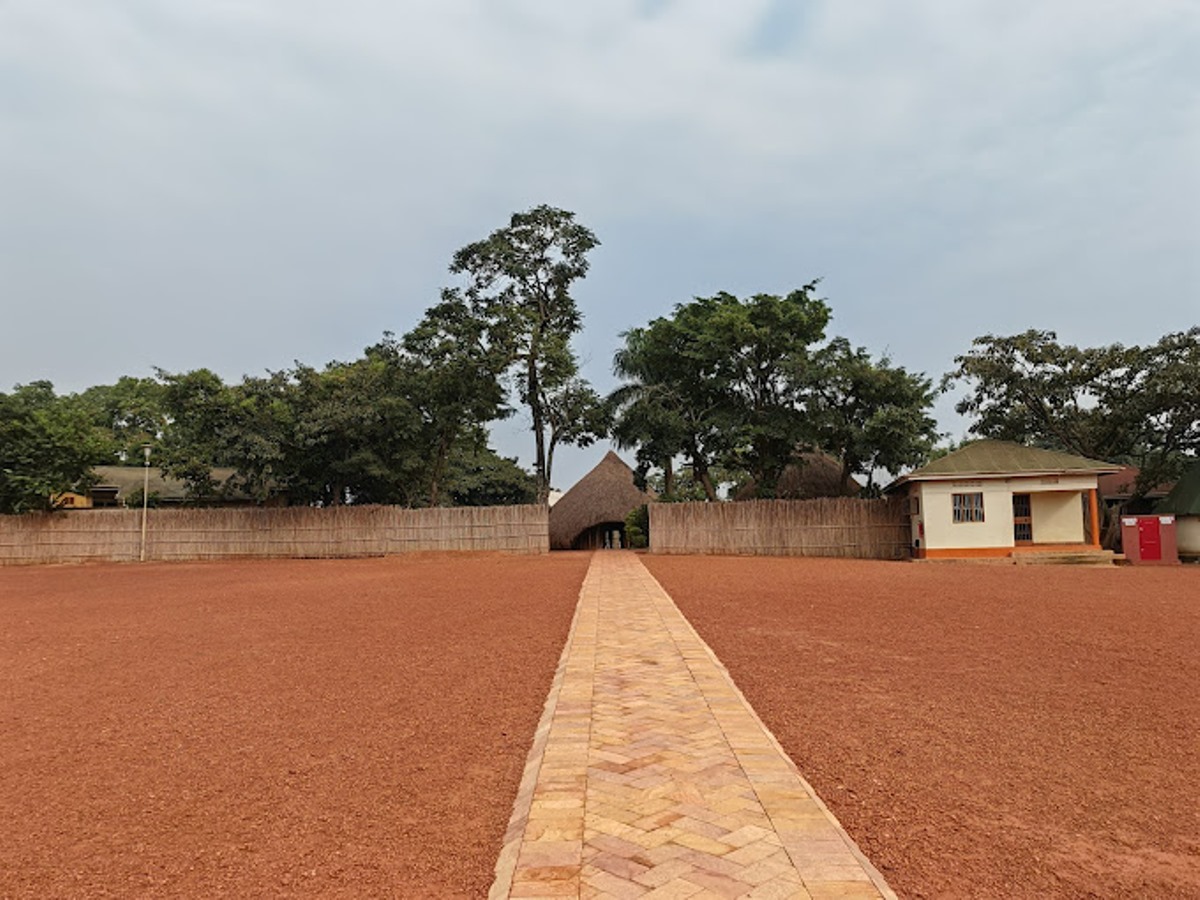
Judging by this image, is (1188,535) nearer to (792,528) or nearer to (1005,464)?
(1005,464)

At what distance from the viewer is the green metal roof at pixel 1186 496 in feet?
69.8

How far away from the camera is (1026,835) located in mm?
2840

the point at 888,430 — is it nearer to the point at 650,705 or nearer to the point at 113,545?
the point at 650,705

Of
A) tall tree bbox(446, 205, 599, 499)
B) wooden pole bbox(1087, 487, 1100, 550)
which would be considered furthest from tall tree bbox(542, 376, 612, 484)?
wooden pole bbox(1087, 487, 1100, 550)

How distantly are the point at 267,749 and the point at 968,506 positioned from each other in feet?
63.5

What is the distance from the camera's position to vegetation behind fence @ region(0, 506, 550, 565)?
23.5 metres

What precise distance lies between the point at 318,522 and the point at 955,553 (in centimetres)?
1847

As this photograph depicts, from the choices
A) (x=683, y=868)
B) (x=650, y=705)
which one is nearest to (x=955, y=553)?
(x=650, y=705)

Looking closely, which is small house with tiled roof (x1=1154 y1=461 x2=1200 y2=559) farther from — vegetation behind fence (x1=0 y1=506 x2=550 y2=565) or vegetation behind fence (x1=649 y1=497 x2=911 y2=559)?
vegetation behind fence (x1=0 y1=506 x2=550 y2=565)

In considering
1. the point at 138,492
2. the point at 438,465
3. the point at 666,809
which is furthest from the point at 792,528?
the point at 138,492

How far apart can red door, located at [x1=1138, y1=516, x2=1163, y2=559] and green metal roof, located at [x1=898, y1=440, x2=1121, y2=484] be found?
1565 millimetres

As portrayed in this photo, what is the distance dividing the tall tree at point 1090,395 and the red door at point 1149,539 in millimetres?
3972

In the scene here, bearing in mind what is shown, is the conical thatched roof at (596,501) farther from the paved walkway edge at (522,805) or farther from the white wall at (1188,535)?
the paved walkway edge at (522,805)

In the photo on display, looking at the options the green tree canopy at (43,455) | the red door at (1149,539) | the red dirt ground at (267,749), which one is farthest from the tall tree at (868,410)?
the green tree canopy at (43,455)
